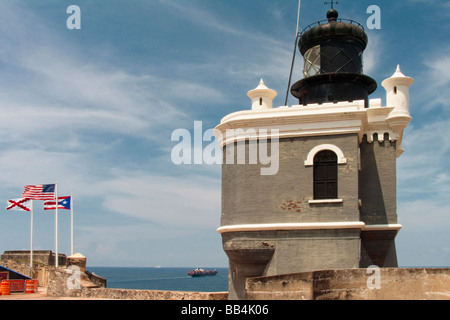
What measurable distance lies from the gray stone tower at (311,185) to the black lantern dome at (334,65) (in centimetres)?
161

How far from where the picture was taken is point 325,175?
1855 cm

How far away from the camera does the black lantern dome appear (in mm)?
21391

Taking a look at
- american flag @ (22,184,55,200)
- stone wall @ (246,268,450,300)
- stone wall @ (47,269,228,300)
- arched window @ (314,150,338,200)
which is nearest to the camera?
stone wall @ (246,268,450,300)

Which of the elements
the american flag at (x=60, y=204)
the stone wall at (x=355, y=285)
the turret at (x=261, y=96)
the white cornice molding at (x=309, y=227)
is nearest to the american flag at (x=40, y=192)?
the american flag at (x=60, y=204)

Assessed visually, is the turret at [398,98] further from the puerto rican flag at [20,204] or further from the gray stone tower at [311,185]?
the puerto rican flag at [20,204]

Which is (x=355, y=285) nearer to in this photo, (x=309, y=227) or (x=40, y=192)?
(x=309, y=227)

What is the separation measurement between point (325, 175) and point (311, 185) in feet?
1.98

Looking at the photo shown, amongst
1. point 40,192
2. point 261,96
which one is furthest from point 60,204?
point 261,96

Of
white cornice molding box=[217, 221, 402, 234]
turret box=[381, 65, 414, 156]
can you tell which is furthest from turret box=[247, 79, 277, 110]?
white cornice molding box=[217, 221, 402, 234]

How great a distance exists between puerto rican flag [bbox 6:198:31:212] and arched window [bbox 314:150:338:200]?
60.8ft

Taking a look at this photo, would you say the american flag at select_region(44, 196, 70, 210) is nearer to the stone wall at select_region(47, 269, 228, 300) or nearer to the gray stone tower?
the stone wall at select_region(47, 269, 228, 300)

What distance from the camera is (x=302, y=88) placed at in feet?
73.3
